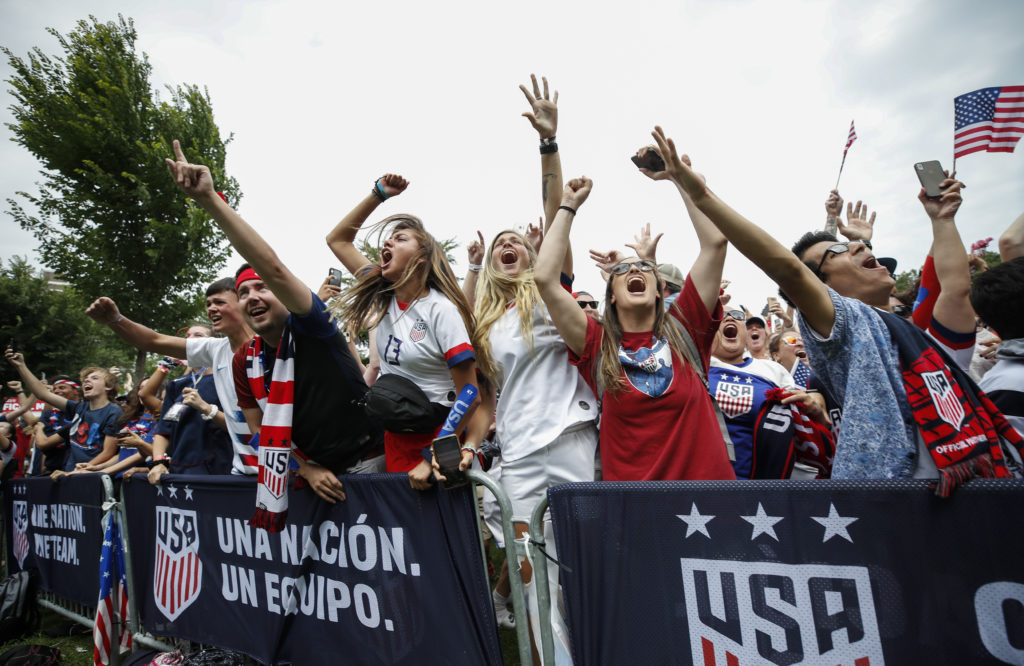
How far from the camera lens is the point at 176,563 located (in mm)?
3605

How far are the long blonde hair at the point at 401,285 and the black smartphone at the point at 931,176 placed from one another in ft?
7.54

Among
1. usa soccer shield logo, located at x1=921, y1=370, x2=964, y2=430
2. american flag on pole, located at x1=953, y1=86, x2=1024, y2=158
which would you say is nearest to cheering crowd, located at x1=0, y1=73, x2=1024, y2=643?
usa soccer shield logo, located at x1=921, y1=370, x2=964, y2=430

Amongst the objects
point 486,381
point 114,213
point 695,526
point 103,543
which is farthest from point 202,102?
point 695,526

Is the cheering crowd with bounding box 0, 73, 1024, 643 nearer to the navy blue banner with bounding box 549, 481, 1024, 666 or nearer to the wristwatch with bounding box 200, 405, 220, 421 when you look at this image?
the navy blue banner with bounding box 549, 481, 1024, 666

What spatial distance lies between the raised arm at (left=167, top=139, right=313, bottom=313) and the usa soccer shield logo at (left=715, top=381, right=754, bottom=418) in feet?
8.18

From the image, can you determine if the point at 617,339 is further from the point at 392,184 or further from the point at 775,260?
the point at 392,184

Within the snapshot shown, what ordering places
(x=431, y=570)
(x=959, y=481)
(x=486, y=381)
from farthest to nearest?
(x=486, y=381) → (x=431, y=570) → (x=959, y=481)

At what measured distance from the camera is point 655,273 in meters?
2.67

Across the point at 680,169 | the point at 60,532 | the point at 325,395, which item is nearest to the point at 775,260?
the point at 680,169

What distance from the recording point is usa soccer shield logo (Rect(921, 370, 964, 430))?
5.32 ft

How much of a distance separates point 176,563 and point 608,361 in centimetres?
330

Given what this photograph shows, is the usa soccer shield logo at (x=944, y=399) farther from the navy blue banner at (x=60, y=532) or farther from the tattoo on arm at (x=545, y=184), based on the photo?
the navy blue banner at (x=60, y=532)

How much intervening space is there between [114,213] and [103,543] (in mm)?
15225

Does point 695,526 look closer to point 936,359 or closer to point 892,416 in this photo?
point 892,416
